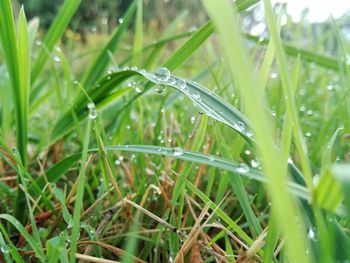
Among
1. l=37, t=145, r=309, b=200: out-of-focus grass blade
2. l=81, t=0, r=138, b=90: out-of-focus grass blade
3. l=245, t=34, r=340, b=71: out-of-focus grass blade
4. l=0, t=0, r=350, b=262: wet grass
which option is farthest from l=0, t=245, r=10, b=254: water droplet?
l=245, t=34, r=340, b=71: out-of-focus grass blade

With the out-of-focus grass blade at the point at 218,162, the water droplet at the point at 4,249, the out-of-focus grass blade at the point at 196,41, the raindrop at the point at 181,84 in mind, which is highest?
the out-of-focus grass blade at the point at 196,41

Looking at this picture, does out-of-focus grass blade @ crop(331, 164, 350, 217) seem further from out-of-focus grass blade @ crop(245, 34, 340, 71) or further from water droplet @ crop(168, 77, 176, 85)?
out-of-focus grass blade @ crop(245, 34, 340, 71)

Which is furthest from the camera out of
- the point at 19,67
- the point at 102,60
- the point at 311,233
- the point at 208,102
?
the point at 102,60

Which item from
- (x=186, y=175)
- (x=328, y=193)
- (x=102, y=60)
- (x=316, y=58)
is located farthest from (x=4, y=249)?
(x=316, y=58)

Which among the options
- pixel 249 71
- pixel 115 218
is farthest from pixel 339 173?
pixel 115 218

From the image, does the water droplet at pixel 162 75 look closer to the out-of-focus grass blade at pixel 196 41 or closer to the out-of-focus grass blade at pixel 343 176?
the out-of-focus grass blade at pixel 196 41

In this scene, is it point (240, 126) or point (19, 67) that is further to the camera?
point (19, 67)

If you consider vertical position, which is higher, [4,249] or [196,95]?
[196,95]

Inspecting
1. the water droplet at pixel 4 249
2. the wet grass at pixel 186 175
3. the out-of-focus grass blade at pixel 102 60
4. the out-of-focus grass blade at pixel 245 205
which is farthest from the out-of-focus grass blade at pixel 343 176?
the out-of-focus grass blade at pixel 102 60

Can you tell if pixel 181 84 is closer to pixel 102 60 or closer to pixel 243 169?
pixel 243 169
